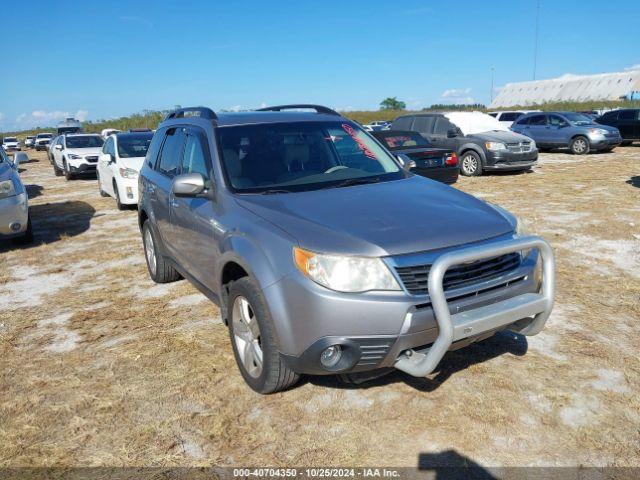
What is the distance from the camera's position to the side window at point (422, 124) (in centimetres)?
1524

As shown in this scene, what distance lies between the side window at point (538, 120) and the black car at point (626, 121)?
386cm

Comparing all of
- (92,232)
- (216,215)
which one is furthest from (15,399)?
(92,232)

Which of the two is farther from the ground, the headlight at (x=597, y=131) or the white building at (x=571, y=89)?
the white building at (x=571, y=89)

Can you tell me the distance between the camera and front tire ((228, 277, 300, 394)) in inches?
124

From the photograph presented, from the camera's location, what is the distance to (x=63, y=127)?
38.3 metres

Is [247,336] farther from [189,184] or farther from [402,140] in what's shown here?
[402,140]

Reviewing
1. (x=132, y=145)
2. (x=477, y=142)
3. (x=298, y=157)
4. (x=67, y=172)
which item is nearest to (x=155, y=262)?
(x=298, y=157)

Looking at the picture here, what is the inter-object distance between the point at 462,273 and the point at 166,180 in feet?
10.4

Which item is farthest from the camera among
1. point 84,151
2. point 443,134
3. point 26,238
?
point 84,151

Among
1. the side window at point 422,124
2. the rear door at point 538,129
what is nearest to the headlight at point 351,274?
the side window at point 422,124

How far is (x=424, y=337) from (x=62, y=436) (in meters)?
2.22

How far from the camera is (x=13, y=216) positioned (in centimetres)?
768

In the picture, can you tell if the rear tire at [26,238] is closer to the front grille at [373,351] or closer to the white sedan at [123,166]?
the white sedan at [123,166]

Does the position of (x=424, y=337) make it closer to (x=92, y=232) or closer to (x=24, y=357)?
(x=24, y=357)
